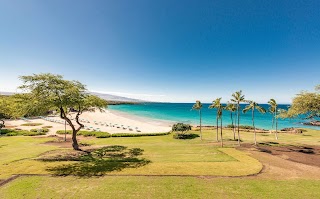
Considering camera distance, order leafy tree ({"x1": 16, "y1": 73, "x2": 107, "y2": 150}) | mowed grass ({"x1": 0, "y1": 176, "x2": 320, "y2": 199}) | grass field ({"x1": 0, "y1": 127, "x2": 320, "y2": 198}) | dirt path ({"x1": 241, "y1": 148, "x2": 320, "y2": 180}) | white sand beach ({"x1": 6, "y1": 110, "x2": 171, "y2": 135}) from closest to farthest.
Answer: mowed grass ({"x1": 0, "y1": 176, "x2": 320, "y2": 199})
grass field ({"x1": 0, "y1": 127, "x2": 320, "y2": 198})
dirt path ({"x1": 241, "y1": 148, "x2": 320, "y2": 180})
leafy tree ({"x1": 16, "y1": 73, "x2": 107, "y2": 150})
white sand beach ({"x1": 6, "y1": 110, "x2": 171, "y2": 135})

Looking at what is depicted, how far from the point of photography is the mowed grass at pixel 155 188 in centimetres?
1290

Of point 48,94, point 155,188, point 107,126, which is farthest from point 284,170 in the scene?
point 107,126

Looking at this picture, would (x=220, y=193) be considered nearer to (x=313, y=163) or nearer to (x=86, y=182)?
(x=86, y=182)

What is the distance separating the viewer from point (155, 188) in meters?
14.0

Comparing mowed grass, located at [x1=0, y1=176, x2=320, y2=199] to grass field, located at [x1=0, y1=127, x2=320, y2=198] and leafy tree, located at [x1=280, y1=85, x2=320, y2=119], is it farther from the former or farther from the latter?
leafy tree, located at [x1=280, y1=85, x2=320, y2=119]

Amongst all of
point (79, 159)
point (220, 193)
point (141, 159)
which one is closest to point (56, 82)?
point (79, 159)

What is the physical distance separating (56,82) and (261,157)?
111ft

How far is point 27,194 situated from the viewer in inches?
498

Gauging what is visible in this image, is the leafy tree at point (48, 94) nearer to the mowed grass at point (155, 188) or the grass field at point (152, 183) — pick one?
the grass field at point (152, 183)

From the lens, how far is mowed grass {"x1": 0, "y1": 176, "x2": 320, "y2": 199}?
42.3ft

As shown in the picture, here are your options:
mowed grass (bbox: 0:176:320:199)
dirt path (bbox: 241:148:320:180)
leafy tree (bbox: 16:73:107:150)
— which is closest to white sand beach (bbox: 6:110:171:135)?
leafy tree (bbox: 16:73:107:150)

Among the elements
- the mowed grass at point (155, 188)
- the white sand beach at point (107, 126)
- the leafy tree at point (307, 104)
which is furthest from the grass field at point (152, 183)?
the white sand beach at point (107, 126)

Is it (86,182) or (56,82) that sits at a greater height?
(56,82)

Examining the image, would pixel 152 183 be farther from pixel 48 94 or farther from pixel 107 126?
pixel 107 126
